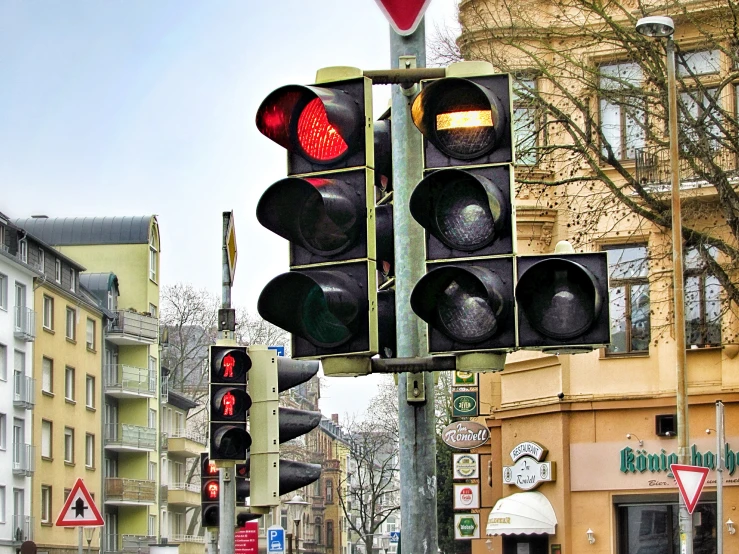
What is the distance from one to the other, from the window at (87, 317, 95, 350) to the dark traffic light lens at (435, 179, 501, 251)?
7004 cm

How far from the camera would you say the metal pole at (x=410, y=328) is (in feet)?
16.8

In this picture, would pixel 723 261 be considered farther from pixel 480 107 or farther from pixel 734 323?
pixel 480 107

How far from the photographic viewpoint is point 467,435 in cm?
3434

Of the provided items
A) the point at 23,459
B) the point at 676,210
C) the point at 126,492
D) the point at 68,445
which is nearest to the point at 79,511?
the point at 676,210

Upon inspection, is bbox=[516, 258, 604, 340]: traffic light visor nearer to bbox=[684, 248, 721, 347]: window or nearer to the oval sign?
bbox=[684, 248, 721, 347]: window

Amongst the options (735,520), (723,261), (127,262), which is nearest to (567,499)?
(735,520)

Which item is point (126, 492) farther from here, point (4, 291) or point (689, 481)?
point (689, 481)

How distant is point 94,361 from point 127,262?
364 inches

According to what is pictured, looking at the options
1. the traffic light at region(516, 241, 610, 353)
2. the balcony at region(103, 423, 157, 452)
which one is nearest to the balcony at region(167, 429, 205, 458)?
the balcony at region(103, 423, 157, 452)

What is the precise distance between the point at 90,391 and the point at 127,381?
4.30m

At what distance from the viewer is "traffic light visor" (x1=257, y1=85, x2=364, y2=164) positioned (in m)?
5.07

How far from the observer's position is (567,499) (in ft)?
107

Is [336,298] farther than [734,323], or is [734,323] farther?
[734,323]

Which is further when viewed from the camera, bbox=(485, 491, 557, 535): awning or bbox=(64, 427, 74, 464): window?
bbox=(64, 427, 74, 464): window
